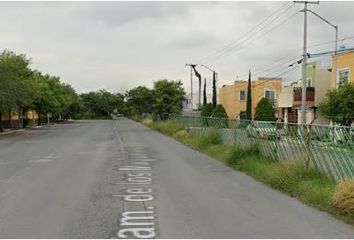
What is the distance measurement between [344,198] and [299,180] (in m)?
2.91

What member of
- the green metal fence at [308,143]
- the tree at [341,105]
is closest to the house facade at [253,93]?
the tree at [341,105]

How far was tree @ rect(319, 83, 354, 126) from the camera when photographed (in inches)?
1119

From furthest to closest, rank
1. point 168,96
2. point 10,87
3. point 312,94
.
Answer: point 168,96 < point 312,94 < point 10,87

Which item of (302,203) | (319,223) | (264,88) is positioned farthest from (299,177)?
(264,88)

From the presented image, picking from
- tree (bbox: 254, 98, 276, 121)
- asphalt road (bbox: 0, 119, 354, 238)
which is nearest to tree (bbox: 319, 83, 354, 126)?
asphalt road (bbox: 0, 119, 354, 238)

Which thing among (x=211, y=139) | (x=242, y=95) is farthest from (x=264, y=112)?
(x=211, y=139)

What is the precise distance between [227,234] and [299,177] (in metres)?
5.18

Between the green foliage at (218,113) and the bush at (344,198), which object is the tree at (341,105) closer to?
the bush at (344,198)

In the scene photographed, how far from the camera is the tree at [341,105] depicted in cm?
2843

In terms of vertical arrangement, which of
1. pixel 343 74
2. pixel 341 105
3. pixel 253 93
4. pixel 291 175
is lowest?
pixel 291 175

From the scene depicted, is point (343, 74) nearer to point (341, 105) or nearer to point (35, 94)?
point (341, 105)

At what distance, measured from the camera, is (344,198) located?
962 cm

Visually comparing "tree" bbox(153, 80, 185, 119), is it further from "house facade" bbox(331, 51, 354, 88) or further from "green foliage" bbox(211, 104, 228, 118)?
"house facade" bbox(331, 51, 354, 88)

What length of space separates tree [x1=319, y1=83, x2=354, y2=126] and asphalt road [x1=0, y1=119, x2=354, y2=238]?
13.0 meters
